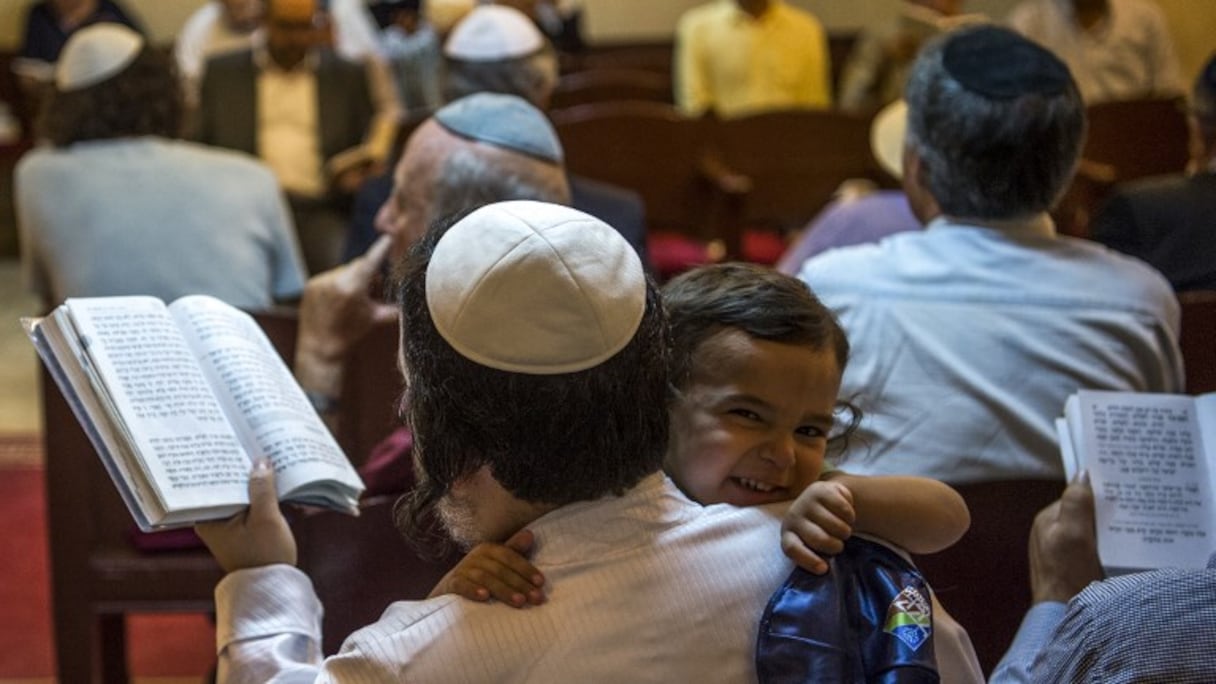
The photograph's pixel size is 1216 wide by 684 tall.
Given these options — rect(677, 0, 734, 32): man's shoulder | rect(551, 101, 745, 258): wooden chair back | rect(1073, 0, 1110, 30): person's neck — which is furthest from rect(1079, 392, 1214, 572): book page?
rect(677, 0, 734, 32): man's shoulder

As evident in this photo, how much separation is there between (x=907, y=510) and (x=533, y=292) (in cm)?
40

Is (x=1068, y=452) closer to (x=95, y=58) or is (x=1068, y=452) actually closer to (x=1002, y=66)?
(x=1002, y=66)

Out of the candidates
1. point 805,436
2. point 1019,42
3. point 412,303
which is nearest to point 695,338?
point 805,436

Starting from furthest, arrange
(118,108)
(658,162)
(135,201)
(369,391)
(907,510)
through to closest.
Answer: (658,162) < (118,108) < (135,201) < (369,391) < (907,510)

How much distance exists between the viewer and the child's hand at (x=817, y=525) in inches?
51.0

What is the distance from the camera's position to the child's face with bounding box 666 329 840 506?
4.91ft

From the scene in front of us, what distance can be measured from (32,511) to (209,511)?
3.15m

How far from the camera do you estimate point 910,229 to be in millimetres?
3236

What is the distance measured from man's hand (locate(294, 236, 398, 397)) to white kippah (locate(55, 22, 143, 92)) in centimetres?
138

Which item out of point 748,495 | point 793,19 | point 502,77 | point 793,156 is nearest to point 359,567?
point 748,495

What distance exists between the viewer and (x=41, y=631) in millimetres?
3643

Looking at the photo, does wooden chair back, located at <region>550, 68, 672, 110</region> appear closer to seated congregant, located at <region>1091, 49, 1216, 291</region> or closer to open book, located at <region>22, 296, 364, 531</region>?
seated congregant, located at <region>1091, 49, 1216, 291</region>

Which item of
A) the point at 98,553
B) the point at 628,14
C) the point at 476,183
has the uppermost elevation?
the point at 476,183

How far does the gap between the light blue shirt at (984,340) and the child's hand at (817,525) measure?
0.77 meters
